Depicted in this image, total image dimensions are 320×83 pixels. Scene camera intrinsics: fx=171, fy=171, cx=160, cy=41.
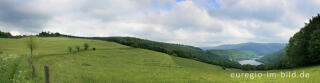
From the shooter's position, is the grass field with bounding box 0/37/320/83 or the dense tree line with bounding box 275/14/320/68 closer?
the grass field with bounding box 0/37/320/83

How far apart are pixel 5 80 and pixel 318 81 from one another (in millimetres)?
24735

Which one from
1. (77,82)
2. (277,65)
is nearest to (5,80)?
(77,82)

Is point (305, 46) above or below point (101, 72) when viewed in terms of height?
above

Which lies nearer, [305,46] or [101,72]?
[101,72]

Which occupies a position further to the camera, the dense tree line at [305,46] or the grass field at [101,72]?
the dense tree line at [305,46]

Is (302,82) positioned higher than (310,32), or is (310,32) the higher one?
(310,32)

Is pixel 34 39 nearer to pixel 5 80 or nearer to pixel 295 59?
pixel 5 80

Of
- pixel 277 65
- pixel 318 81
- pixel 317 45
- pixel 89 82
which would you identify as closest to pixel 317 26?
pixel 317 45

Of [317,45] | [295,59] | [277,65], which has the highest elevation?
[317,45]

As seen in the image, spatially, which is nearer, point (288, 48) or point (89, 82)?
point (89, 82)

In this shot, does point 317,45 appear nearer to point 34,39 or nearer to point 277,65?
point 277,65

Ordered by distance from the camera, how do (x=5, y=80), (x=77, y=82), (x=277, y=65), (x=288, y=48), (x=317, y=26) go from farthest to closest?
(x=277, y=65)
(x=288, y=48)
(x=317, y=26)
(x=77, y=82)
(x=5, y=80)

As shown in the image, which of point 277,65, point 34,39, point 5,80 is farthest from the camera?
point 277,65

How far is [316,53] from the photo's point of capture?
35.8 meters
